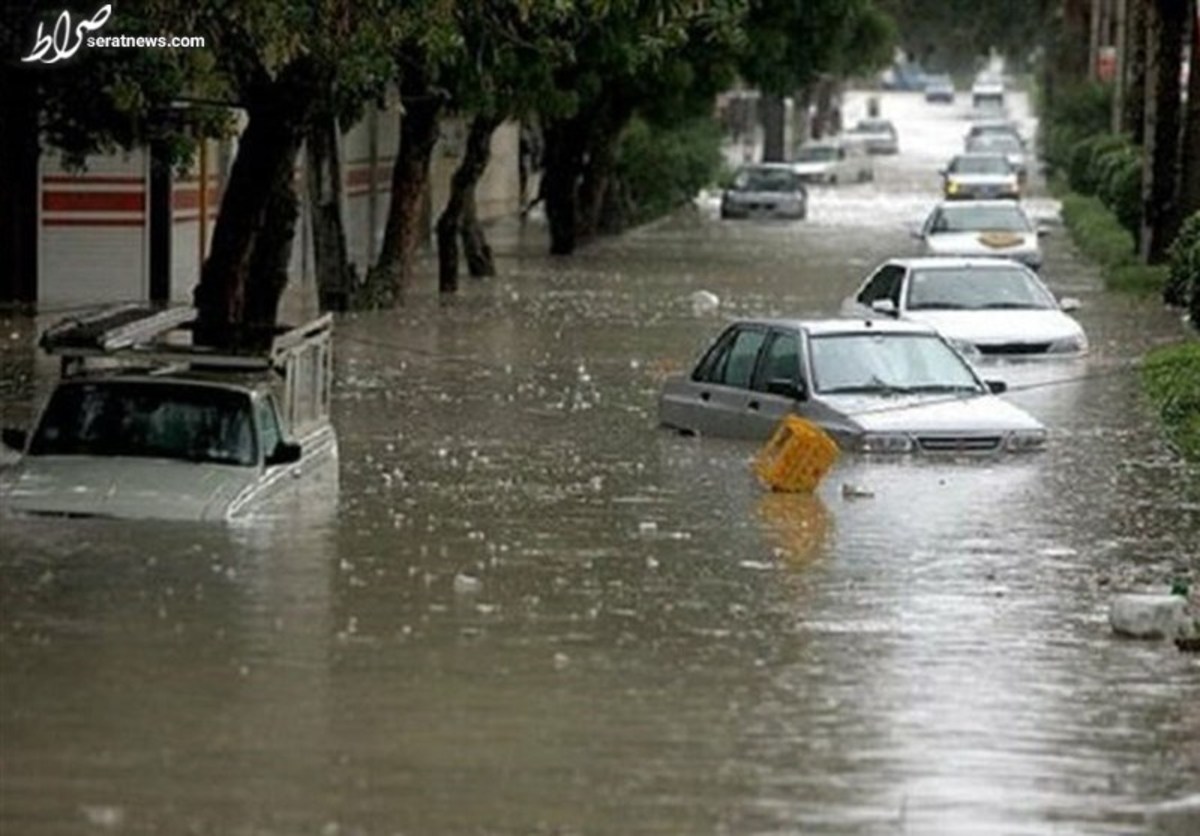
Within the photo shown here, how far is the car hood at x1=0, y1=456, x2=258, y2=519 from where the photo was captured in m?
20.5

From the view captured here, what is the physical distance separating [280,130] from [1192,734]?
1489 cm

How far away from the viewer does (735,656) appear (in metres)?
17.7

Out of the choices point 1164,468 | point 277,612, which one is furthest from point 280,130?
point 277,612

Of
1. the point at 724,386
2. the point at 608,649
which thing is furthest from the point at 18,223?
the point at 608,649

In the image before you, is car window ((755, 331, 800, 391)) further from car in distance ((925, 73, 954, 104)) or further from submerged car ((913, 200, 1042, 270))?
car in distance ((925, 73, 954, 104))

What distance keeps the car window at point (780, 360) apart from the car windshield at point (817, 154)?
73.6m

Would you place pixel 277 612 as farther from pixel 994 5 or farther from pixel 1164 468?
pixel 994 5

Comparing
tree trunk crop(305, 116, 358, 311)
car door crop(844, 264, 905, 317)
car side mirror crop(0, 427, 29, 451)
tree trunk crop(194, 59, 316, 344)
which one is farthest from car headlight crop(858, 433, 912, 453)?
tree trunk crop(305, 116, 358, 311)

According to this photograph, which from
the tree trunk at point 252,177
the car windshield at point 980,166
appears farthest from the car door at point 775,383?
the car windshield at point 980,166

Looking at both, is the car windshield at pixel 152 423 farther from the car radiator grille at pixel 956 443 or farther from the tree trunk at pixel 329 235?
the tree trunk at pixel 329 235

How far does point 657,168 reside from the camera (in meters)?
73.4

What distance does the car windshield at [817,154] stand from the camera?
102625 millimetres

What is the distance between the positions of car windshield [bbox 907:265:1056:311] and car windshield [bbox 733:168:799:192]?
40.3 meters

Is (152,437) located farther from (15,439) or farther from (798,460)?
(798,460)
